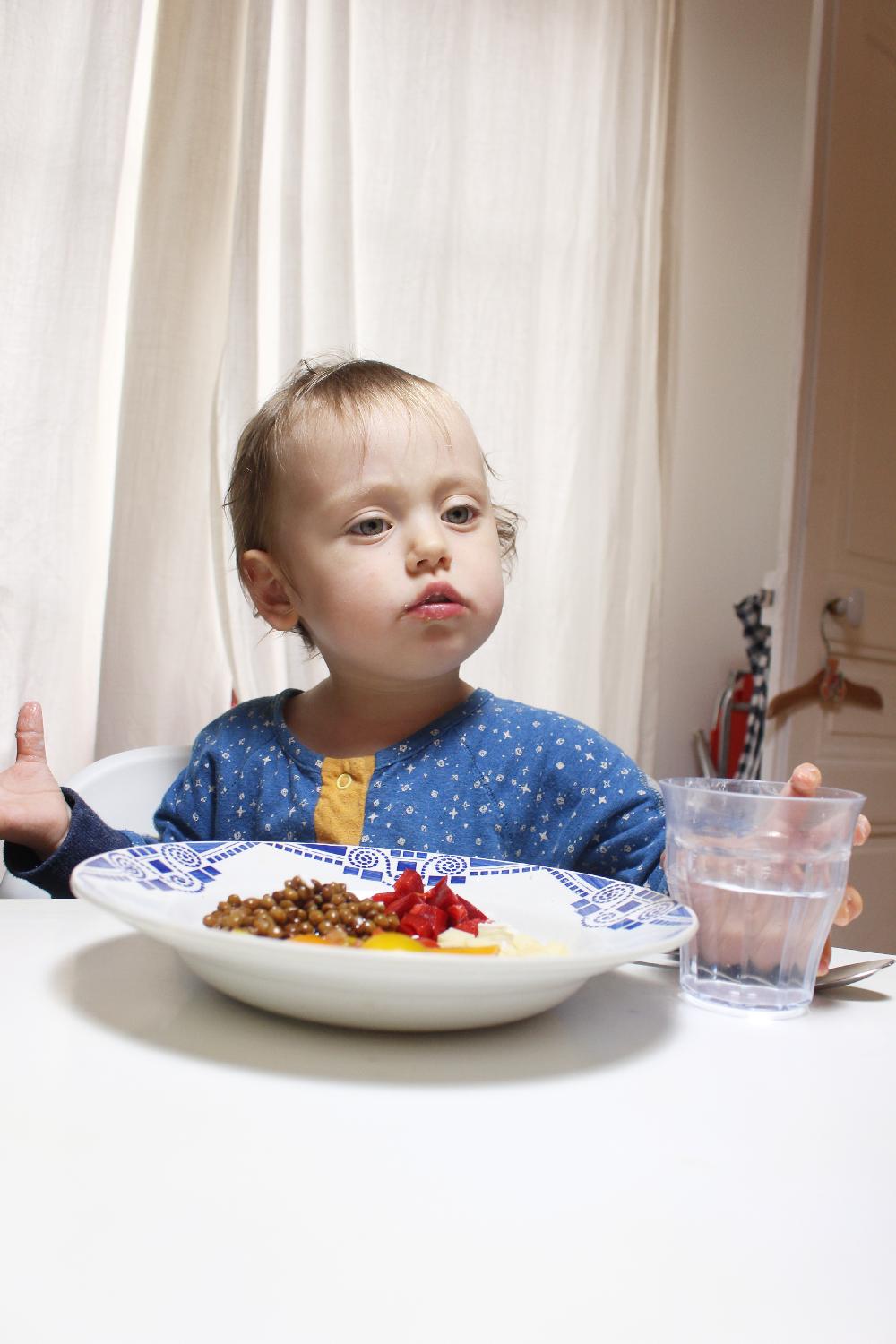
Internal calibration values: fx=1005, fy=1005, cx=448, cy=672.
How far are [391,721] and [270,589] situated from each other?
0.66ft

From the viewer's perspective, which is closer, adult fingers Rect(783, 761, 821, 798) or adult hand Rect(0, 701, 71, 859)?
adult fingers Rect(783, 761, 821, 798)

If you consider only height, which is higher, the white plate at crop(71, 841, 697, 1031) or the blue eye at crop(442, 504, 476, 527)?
the blue eye at crop(442, 504, 476, 527)

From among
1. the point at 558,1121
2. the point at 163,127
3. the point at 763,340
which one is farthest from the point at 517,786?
the point at 763,340

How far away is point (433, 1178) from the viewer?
1.03 ft

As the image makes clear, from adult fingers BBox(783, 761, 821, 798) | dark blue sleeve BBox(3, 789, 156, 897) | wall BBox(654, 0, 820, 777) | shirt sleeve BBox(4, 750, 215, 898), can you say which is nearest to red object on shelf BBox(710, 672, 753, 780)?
wall BBox(654, 0, 820, 777)

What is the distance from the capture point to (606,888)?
1.98 ft

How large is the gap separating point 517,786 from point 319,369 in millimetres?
514

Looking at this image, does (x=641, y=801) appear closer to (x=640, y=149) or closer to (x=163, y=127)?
(x=163, y=127)

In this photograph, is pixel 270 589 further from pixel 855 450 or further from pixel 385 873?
pixel 855 450

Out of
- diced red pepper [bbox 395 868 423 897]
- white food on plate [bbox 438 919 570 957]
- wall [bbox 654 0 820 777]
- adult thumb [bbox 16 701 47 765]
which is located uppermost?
wall [bbox 654 0 820 777]

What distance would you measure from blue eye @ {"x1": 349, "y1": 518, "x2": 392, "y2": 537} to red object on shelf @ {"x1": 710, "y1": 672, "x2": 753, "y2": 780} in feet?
5.33

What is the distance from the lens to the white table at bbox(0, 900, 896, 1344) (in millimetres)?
248

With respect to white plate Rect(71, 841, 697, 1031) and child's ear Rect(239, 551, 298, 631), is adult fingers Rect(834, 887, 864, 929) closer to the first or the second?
white plate Rect(71, 841, 697, 1031)

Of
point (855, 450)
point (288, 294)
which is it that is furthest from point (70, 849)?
point (855, 450)
